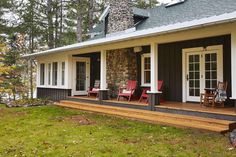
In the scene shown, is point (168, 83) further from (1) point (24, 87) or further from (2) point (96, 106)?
(1) point (24, 87)

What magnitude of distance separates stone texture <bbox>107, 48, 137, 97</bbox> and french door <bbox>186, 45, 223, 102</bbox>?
2586mm

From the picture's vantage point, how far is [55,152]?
489 centimetres

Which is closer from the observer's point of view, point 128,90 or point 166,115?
point 166,115

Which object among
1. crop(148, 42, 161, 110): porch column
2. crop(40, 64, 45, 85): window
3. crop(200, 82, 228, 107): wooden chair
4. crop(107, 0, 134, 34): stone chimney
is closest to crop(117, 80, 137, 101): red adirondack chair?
crop(148, 42, 161, 110): porch column

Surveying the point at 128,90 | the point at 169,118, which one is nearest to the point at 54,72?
the point at 128,90

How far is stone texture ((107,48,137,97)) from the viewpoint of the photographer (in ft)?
36.3

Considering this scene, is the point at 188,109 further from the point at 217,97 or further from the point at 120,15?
the point at 120,15

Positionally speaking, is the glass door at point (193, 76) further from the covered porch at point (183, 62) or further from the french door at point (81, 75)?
the french door at point (81, 75)

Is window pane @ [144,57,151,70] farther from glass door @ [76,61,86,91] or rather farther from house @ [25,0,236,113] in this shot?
glass door @ [76,61,86,91]

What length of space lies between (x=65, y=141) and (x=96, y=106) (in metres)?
4.53

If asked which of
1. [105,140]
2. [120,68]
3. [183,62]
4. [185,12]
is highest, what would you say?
[185,12]

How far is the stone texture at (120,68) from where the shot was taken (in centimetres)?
1108

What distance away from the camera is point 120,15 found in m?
12.9

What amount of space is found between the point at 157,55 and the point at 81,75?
5.87 m
